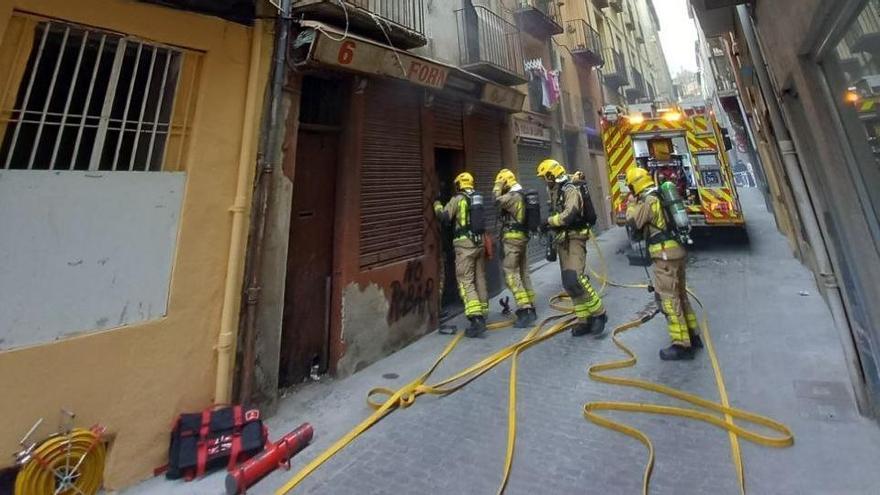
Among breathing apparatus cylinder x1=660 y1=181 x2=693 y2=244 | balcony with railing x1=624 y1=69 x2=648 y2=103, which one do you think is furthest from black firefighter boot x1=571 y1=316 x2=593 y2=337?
balcony with railing x1=624 y1=69 x2=648 y2=103

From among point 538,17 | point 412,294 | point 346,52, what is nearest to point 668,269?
point 412,294

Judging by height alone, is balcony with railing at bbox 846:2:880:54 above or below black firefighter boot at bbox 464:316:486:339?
above

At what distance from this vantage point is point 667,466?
2551 millimetres

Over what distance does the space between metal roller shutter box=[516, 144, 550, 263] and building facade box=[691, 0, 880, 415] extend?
5.93m

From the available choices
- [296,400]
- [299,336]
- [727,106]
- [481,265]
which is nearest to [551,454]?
[296,400]

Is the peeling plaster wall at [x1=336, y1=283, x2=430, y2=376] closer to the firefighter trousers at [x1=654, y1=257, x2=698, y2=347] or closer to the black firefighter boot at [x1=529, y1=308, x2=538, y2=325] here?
the black firefighter boot at [x1=529, y1=308, x2=538, y2=325]

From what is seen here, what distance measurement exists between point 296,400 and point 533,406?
7.77 ft

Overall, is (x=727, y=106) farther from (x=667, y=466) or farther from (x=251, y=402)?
(x=251, y=402)

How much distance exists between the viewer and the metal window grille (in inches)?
102

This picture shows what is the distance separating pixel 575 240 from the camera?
5.37 m

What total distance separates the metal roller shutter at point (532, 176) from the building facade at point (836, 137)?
5926 millimetres

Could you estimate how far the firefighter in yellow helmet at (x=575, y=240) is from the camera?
5.09m

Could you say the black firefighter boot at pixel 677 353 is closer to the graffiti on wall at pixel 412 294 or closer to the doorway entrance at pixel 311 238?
the graffiti on wall at pixel 412 294

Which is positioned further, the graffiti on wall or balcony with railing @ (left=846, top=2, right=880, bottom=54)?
the graffiti on wall
